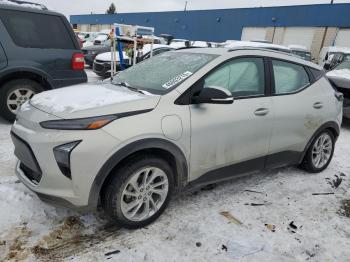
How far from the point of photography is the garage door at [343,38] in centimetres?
2497

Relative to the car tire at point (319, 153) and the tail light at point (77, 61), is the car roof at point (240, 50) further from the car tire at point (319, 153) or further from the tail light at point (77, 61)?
the tail light at point (77, 61)

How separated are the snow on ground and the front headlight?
0.94m

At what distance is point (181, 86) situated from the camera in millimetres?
3061

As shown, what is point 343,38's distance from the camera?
25.3 m

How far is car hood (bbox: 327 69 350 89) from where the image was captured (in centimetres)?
711

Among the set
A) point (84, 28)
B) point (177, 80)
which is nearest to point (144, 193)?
point (177, 80)

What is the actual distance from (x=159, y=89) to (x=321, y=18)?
1091 inches

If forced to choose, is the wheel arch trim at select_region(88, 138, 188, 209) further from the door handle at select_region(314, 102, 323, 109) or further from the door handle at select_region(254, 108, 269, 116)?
the door handle at select_region(314, 102, 323, 109)

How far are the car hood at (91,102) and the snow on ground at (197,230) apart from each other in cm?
100

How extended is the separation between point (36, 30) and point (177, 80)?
347 centimetres

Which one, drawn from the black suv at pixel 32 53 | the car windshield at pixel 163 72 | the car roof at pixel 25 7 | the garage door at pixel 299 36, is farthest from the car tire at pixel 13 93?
the garage door at pixel 299 36

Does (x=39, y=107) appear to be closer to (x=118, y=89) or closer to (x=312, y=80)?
(x=118, y=89)

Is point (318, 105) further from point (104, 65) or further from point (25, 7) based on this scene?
point (104, 65)

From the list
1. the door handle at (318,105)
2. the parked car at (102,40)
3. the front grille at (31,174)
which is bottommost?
the parked car at (102,40)
